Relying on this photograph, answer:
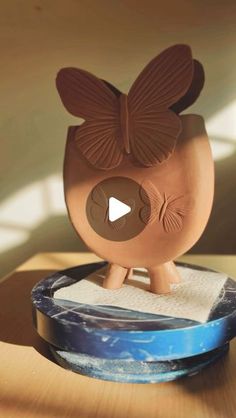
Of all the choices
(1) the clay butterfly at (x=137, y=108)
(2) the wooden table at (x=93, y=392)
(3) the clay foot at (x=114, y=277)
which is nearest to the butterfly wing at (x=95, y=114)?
(1) the clay butterfly at (x=137, y=108)

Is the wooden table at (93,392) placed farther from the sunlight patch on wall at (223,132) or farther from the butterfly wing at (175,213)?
the sunlight patch on wall at (223,132)

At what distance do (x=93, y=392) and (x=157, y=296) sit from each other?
136 millimetres

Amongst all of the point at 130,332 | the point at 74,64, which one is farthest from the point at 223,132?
the point at 130,332

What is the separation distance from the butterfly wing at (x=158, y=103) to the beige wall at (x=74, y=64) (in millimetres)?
726

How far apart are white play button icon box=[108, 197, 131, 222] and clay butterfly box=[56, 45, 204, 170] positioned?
0.04 metres

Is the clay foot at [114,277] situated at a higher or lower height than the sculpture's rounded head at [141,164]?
lower

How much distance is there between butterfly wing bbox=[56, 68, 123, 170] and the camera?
1.69 ft

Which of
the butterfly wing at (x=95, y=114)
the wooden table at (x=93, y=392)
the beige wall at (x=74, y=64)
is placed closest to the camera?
the wooden table at (x=93, y=392)

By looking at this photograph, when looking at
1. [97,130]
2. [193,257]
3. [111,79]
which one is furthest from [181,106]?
[111,79]

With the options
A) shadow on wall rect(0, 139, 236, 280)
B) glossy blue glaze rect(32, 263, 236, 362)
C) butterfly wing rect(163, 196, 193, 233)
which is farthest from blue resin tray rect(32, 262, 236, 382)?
shadow on wall rect(0, 139, 236, 280)

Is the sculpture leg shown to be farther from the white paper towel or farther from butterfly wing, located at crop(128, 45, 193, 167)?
butterfly wing, located at crop(128, 45, 193, 167)

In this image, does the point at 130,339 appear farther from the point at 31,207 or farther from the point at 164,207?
the point at 31,207

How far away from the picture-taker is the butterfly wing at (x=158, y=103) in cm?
48

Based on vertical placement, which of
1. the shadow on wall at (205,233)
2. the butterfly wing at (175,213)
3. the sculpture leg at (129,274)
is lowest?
the shadow on wall at (205,233)
